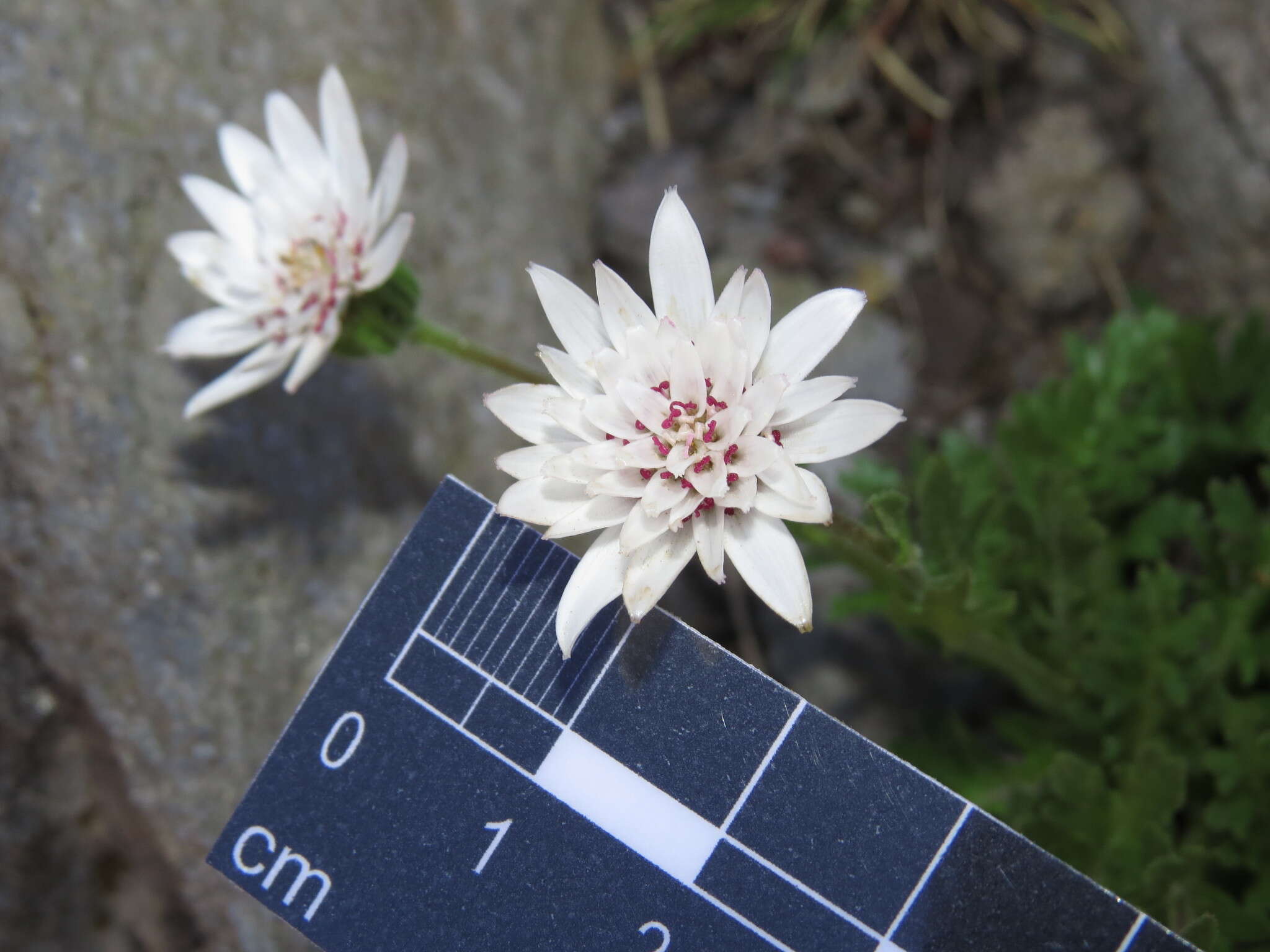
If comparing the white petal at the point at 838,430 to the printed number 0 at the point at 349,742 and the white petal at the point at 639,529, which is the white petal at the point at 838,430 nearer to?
the white petal at the point at 639,529

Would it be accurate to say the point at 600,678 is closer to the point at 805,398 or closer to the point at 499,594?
the point at 499,594

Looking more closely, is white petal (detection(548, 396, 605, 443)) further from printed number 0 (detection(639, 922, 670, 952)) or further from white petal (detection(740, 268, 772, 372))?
printed number 0 (detection(639, 922, 670, 952))

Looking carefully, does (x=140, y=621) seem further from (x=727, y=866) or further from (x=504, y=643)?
(x=727, y=866)

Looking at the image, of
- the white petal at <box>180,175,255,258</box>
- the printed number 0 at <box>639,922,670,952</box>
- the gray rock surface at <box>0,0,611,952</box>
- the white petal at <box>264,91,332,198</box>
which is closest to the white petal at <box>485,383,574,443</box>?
the printed number 0 at <box>639,922,670,952</box>

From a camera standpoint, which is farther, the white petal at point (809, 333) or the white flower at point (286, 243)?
the white flower at point (286, 243)

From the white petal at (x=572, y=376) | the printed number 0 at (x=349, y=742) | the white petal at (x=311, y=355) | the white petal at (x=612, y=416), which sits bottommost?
the printed number 0 at (x=349, y=742)

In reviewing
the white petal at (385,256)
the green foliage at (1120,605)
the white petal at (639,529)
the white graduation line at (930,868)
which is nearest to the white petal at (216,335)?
the white petal at (385,256)

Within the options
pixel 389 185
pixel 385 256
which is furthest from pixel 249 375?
pixel 389 185
